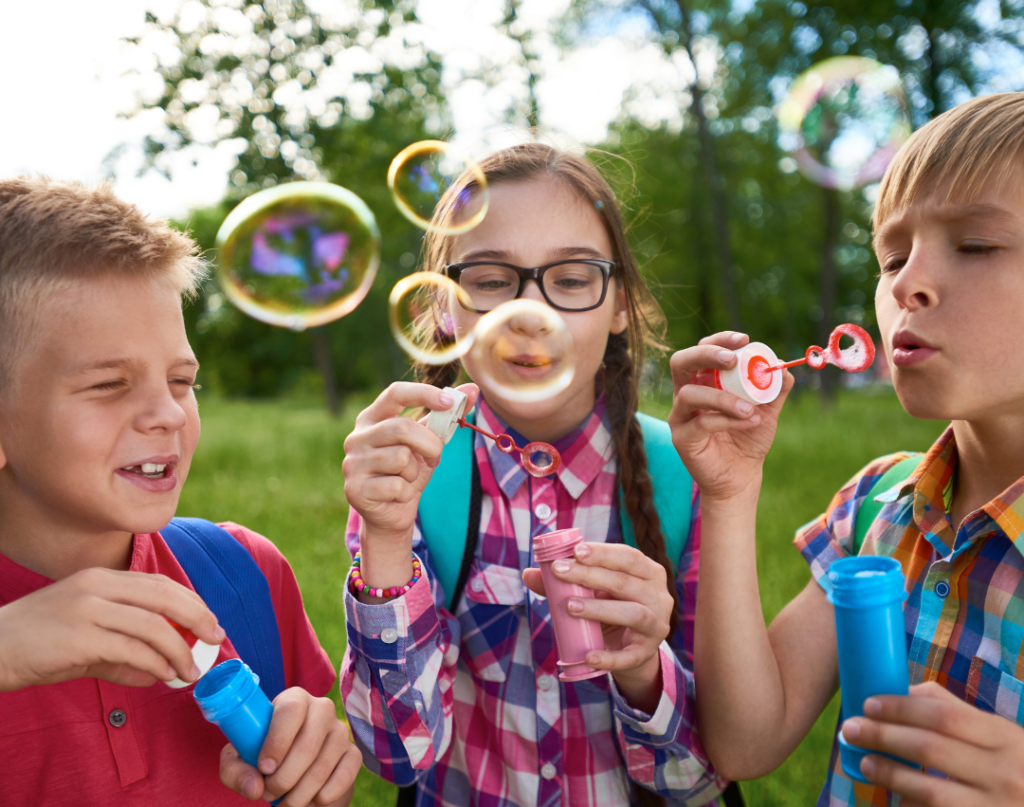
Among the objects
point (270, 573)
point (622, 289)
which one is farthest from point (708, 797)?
point (622, 289)

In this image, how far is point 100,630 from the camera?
1.06m

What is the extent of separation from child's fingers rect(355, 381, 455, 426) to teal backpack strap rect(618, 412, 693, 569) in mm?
574

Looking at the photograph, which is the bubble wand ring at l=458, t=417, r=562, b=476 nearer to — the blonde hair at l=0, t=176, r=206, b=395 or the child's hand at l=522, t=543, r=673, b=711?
the child's hand at l=522, t=543, r=673, b=711

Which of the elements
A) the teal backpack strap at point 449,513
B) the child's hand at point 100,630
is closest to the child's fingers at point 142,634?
the child's hand at point 100,630

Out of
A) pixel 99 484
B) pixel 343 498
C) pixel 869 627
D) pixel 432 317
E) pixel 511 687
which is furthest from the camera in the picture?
pixel 343 498

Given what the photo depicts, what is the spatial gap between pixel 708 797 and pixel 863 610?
913 millimetres

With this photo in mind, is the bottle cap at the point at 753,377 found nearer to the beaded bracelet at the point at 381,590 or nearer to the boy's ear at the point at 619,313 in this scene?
the boy's ear at the point at 619,313

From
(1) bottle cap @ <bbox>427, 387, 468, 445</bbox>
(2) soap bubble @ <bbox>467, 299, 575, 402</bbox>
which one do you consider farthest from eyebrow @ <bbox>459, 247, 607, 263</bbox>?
(1) bottle cap @ <bbox>427, 387, 468, 445</bbox>

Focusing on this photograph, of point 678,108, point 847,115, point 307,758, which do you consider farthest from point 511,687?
point 678,108

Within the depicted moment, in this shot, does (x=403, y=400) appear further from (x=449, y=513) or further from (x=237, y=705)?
(x=237, y=705)

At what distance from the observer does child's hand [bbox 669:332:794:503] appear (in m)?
1.42

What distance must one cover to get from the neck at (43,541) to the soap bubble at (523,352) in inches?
35.4

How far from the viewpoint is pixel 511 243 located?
69.2 inches

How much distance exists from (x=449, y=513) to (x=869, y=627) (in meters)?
1.02
